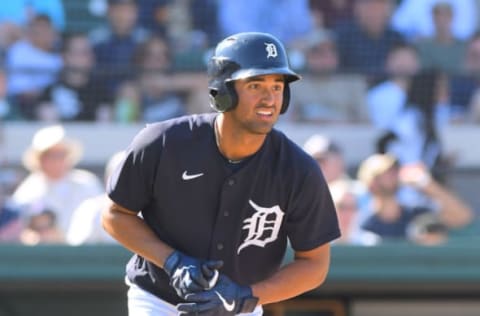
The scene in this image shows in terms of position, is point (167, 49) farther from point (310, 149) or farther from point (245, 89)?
point (245, 89)

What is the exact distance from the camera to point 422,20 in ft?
28.9

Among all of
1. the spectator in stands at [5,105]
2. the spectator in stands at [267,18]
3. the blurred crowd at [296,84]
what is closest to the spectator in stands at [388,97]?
the blurred crowd at [296,84]

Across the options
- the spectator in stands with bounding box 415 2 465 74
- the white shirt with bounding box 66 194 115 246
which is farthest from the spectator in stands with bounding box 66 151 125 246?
the spectator in stands with bounding box 415 2 465 74

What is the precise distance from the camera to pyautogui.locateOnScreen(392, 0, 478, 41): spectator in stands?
28.7 ft

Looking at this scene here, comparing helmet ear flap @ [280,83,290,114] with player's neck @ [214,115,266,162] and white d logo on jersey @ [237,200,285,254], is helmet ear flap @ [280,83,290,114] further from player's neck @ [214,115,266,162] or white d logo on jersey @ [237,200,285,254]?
white d logo on jersey @ [237,200,285,254]

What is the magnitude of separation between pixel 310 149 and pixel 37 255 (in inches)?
95.3

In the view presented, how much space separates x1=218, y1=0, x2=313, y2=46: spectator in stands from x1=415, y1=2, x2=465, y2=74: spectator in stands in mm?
963

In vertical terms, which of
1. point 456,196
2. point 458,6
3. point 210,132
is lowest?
point 456,196

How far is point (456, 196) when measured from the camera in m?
7.54

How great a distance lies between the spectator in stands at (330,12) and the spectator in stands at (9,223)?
3244mm

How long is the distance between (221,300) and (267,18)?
5.62 meters

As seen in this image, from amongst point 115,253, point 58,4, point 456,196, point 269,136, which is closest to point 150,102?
point 58,4

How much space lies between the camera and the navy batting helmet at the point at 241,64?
333 centimetres

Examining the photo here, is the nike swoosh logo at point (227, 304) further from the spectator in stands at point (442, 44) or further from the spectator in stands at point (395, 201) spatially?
the spectator in stands at point (442, 44)
